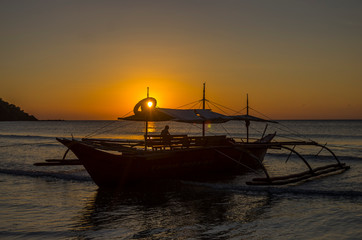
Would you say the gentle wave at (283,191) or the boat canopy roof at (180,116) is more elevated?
the boat canopy roof at (180,116)

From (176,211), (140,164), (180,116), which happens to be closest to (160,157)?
(140,164)

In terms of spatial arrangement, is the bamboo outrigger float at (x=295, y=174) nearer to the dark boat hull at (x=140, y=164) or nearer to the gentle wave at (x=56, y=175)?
the dark boat hull at (x=140, y=164)

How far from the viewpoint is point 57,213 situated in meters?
11.8

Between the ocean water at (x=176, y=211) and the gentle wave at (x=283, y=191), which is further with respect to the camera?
the gentle wave at (x=283, y=191)

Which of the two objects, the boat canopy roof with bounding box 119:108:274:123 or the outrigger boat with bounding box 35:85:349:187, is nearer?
the outrigger boat with bounding box 35:85:349:187

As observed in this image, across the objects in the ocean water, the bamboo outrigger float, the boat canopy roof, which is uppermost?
the boat canopy roof

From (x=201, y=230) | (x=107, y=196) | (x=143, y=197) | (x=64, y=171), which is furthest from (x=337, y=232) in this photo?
(x=64, y=171)

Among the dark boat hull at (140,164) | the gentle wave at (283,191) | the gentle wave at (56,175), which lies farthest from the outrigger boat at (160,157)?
the gentle wave at (56,175)

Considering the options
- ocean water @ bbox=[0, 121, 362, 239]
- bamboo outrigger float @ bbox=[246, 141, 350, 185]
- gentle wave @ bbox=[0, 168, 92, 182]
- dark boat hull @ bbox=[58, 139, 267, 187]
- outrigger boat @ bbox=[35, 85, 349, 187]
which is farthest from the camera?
gentle wave @ bbox=[0, 168, 92, 182]

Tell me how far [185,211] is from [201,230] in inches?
87.9

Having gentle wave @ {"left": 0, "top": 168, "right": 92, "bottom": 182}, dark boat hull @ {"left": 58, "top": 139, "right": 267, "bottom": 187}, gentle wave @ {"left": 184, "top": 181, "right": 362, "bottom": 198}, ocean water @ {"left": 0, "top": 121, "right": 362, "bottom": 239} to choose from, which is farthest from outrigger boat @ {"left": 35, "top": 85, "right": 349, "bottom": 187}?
gentle wave @ {"left": 0, "top": 168, "right": 92, "bottom": 182}

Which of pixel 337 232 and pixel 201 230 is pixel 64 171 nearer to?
pixel 201 230

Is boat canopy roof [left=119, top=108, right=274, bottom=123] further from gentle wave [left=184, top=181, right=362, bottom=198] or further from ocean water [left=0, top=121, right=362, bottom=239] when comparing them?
gentle wave [left=184, top=181, right=362, bottom=198]

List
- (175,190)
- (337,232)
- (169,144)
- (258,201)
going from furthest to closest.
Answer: (169,144)
(175,190)
(258,201)
(337,232)
